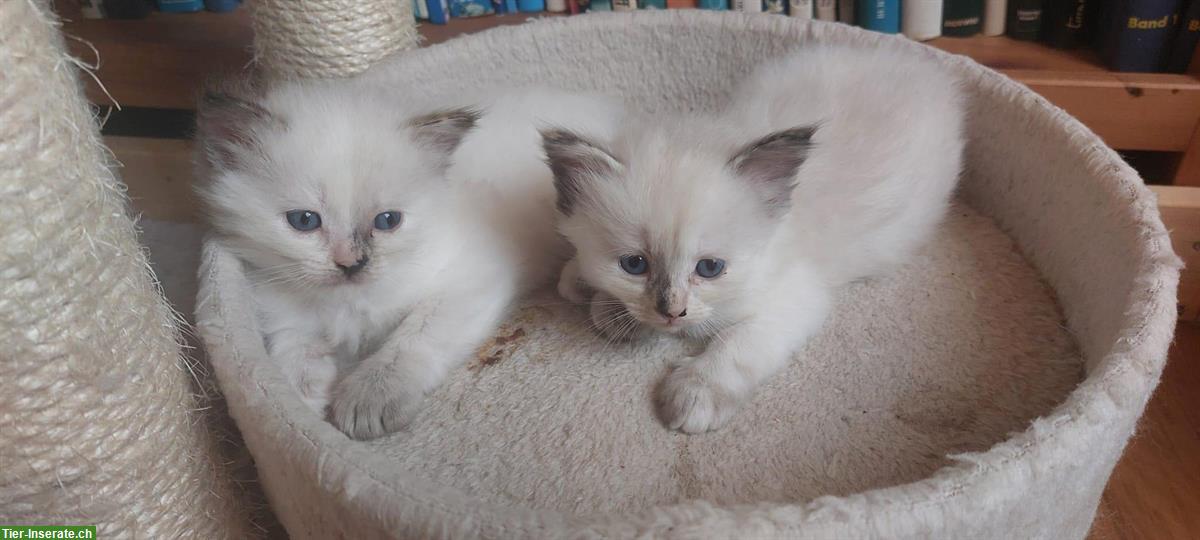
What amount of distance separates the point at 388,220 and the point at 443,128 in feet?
0.63

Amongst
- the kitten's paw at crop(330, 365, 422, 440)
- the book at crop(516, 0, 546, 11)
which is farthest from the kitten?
the book at crop(516, 0, 546, 11)

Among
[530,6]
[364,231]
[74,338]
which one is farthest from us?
[530,6]

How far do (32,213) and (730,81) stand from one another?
1.71 metres

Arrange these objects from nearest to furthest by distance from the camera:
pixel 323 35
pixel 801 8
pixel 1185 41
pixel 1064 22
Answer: pixel 323 35
pixel 1185 41
pixel 1064 22
pixel 801 8

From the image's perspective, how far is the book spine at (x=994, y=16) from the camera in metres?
2.46

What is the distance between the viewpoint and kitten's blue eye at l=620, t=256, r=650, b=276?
140 cm

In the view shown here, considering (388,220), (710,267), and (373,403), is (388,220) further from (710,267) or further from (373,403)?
(710,267)

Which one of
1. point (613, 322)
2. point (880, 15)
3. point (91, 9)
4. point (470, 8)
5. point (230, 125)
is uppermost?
point (91, 9)

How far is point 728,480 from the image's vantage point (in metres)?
1.37

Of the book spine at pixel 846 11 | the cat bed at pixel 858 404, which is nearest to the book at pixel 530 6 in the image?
the cat bed at pixel 858 404

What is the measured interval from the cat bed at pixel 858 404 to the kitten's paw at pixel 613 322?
1.0 inches

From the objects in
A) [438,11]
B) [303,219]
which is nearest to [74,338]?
[303,219]

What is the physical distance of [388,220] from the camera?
4.83 ft

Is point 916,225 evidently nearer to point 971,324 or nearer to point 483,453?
point 971,324
